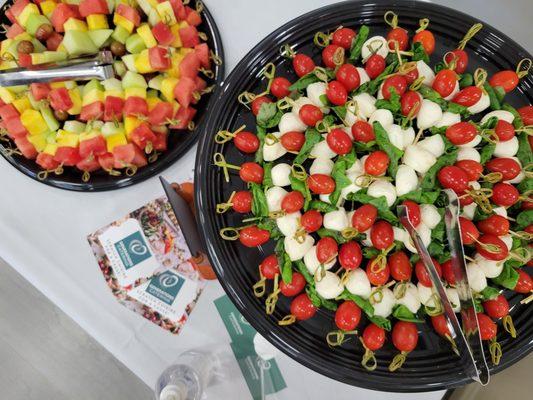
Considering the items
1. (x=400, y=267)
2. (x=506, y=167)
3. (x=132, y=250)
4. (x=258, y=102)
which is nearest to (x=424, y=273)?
(x=400, y=267)

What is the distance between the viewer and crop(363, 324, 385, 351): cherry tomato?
0.75 m

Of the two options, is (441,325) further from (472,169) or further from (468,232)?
(472,169)

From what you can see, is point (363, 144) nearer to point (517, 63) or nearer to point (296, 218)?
point (296, 218)

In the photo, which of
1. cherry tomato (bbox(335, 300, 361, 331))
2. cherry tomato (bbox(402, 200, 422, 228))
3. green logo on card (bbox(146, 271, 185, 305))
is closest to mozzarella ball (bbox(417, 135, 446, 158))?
cherry tomato (bbox(402, 200, 422, 228))

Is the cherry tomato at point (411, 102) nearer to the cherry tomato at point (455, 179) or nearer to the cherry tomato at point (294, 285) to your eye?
the cherry tomato at point (455, 179)

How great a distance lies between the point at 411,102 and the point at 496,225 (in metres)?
0.27

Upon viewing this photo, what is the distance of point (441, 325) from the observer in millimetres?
757

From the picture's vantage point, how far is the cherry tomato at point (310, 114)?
2.54 feet

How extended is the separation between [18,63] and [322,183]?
0.88 metres

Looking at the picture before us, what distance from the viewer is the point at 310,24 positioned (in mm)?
841

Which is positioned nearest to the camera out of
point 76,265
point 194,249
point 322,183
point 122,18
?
point 322,183

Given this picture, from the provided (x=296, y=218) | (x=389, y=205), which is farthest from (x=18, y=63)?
(x=389, y=205)

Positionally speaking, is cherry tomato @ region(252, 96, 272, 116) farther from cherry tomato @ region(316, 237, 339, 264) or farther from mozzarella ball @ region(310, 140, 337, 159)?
cherry tomato @ region(316, 237, 339, 264)

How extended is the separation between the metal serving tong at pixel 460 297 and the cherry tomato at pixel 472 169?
0.06m
